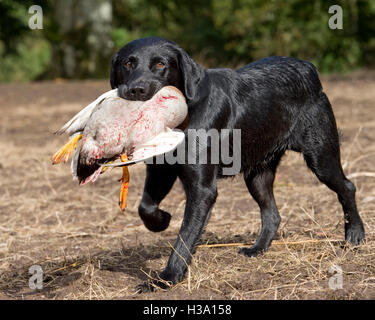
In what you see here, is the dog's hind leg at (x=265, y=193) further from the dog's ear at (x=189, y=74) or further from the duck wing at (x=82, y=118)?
the duck wing at (x=82, y=118)

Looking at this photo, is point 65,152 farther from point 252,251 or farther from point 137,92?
point 252,251

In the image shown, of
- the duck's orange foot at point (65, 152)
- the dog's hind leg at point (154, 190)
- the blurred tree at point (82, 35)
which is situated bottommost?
the dog's hind leg at point (154, 190)

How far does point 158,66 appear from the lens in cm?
406

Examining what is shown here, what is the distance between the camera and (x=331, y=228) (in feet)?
17.1

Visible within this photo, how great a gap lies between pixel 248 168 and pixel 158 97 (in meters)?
1.12

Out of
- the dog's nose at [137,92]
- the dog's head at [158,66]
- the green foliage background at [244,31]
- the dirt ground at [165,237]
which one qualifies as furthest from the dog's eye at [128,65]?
the green foliage background at [244,31]

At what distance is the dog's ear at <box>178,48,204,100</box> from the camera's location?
404cm

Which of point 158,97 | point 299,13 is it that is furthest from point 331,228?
point 299,13

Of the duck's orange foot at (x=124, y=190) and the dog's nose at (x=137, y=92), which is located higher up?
the dog's nose at (x=137, y=92)

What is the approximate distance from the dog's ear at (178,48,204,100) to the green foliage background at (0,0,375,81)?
1211 cm

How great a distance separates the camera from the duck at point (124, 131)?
12.1 ft

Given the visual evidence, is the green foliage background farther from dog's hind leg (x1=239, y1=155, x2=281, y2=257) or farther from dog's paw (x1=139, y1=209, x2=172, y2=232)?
dog's paw (x1=139, y1=209, x2=172, y2=232)

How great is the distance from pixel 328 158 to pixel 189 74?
55.5 inches

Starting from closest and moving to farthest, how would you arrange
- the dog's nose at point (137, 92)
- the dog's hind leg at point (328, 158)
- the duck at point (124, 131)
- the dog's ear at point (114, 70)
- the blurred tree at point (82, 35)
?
the duck at point (124, 131)
the dog's nose at point (137, 92)
the dog's ear at point (114, 70)
the dog's hind leg at point (328, 158)
the blurred tree at point (82, 35)
